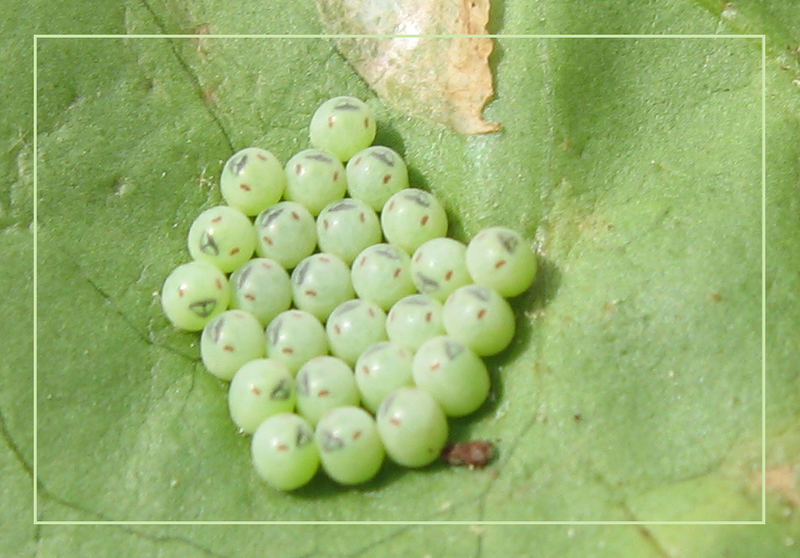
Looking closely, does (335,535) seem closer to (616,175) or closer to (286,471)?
(286,471)

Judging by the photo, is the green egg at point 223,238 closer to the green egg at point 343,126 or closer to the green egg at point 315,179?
the green egg at point 315,179

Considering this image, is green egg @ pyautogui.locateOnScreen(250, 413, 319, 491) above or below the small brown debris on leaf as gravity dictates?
above

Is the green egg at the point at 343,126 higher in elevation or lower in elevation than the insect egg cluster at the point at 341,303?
higher

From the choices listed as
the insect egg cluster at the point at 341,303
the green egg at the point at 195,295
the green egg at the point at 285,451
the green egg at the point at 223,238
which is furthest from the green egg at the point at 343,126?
the green egg at the point at 285,451

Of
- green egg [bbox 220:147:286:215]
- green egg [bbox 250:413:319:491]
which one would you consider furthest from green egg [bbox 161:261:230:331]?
green egg [bbox 250:413:319:491]

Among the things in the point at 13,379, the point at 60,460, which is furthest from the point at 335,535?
the point at 13,379

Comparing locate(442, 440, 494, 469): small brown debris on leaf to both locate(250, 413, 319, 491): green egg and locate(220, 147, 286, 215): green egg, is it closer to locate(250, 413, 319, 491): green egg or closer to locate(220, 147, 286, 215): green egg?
locate(250, 413, 319, 491): green egg
